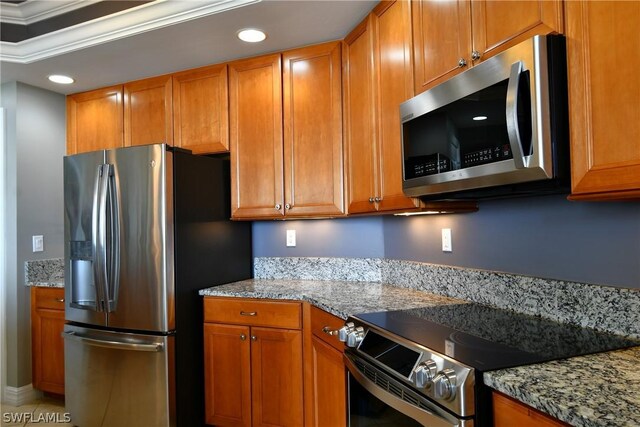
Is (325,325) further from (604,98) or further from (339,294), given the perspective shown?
(604,98)

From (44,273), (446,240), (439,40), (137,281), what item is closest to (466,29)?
(439,40)

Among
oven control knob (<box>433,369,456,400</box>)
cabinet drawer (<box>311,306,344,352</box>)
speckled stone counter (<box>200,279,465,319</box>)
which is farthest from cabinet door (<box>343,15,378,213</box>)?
oven control knob (<box>433,369,456,400</box>)

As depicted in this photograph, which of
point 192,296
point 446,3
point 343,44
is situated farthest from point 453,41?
point 192,296

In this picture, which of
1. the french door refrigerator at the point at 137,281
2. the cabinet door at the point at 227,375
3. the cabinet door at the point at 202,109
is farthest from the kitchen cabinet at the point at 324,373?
the cabinet door at the point at 202,109

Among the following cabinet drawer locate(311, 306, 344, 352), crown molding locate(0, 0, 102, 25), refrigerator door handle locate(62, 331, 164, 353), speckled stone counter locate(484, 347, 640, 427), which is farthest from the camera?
crown molding locate(0, 0, 102, 25)

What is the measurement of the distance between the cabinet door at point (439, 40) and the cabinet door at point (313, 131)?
0.76 metres

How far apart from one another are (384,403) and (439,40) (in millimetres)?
1352

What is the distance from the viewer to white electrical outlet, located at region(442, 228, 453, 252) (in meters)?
2.00

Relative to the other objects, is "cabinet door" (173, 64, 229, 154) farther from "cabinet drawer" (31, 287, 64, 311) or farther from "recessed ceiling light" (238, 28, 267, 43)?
"cabinet drawer" (31, 287, 64, 311)

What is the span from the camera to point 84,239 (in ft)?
8.07

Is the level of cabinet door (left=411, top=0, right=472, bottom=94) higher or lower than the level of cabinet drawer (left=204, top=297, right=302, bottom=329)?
higher

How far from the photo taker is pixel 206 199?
252cm

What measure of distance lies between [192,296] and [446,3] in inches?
77.7

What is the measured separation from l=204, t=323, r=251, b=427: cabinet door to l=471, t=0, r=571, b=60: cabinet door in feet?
5.93
